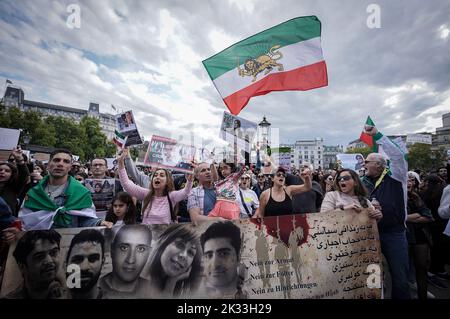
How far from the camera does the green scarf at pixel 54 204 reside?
2.84m

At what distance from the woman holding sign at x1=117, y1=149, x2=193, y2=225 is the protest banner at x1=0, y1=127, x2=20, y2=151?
21.8 feet

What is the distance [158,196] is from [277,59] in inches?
130

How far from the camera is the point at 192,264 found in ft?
8.85

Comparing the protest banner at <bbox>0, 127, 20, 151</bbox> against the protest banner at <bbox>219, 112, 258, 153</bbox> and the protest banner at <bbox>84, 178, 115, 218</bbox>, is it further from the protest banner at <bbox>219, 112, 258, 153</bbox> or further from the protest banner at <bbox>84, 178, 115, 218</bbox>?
the protest banner at <bbox>219, 112, 258, 153</bbox>

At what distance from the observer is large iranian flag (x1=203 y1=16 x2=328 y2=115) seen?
4.44 m

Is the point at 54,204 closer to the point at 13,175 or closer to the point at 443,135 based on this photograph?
the point at 13,175

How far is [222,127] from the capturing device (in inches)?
208

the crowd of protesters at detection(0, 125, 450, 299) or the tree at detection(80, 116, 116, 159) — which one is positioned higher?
the tree at detection(80, 116, 116, 159)

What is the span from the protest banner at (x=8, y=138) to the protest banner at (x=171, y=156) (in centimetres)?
668

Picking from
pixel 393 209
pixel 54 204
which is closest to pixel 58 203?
pixel 54 204

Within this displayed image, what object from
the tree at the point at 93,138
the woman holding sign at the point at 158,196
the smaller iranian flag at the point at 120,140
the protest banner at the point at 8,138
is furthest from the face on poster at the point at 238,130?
the tree at the point at 93,138

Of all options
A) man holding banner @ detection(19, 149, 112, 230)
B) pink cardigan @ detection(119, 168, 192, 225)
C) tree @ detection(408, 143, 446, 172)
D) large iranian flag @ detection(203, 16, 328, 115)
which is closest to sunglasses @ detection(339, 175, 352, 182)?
large iranian flag @ detection(203, 16, 328, 115)
